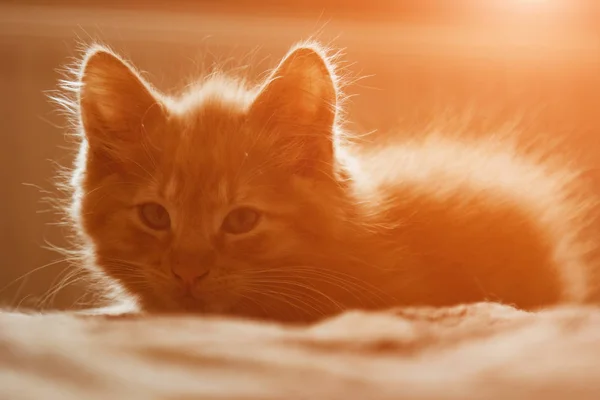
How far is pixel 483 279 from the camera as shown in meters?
1.17

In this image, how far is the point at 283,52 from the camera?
4.85 ft

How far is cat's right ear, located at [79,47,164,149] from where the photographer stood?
1.17 meters

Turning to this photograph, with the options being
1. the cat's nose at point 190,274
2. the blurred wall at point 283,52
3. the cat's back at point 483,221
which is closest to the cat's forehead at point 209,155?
the cat's nose at point 190,274

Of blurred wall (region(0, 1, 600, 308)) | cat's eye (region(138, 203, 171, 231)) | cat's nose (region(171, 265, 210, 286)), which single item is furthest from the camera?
blurred wall (region(0, 1, 600, 308))

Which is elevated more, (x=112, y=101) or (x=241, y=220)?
(x=112, y=101)

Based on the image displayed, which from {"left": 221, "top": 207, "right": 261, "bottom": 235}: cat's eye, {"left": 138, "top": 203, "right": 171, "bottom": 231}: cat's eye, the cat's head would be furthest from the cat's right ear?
Answer: {"left": 221, "top": 207, "right": 261, "bottom": 235}: cat's eye

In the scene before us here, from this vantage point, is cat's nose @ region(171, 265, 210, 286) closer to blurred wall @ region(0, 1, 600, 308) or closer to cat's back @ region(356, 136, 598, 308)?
cat's back @ region(356, 136, 598, 308)

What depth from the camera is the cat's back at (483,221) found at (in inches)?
45.6

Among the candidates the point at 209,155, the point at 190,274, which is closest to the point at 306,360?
the point at 190,274

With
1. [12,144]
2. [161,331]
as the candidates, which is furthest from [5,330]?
[12,144]

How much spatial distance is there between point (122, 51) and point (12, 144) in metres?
0.37

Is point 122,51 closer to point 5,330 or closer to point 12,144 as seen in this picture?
point 12,144

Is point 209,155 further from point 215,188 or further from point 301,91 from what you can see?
point 301,91

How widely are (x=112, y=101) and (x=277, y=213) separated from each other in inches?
15.1
